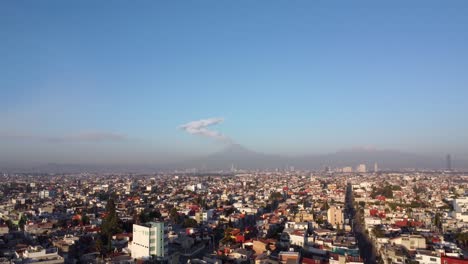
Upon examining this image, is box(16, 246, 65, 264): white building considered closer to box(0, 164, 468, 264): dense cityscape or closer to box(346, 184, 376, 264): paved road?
box(0, 164, 468, 264): dense cityscape

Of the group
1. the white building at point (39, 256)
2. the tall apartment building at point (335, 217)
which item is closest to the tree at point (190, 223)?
the tall apartment building at point (335, 217)

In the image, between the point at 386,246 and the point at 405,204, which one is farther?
the point at 405,204

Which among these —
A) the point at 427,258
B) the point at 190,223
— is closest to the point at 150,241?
the point at 190,223

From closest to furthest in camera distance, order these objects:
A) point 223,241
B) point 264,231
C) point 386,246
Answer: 1. point 386,246
2. point 223,241
3. point 264,231

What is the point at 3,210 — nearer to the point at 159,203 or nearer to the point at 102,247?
the point at 159,203

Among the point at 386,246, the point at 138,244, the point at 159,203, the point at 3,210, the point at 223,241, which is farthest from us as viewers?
the point at 159,203

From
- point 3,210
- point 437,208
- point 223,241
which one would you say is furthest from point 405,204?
point 3,210

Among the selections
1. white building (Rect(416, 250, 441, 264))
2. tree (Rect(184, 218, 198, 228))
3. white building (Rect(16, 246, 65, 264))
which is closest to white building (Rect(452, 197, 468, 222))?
white building (Rect(416, 250, 441, 264))
